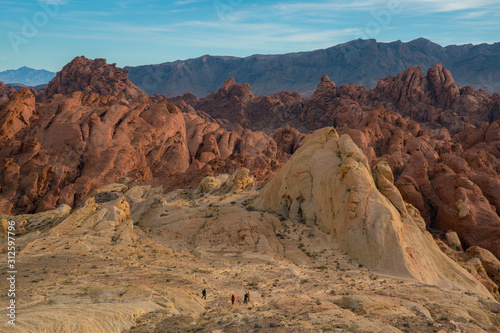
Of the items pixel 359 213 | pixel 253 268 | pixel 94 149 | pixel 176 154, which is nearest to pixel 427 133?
pixel 176 154

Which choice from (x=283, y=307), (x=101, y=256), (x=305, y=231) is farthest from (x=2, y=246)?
(x=305, y=231)

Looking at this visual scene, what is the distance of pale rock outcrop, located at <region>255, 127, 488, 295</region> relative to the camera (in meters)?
28.7

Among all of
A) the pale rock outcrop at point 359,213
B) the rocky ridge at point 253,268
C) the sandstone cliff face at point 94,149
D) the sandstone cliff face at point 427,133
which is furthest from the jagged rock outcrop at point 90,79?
the pale rock outcrop at point 359,213

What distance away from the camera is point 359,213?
3042 cm

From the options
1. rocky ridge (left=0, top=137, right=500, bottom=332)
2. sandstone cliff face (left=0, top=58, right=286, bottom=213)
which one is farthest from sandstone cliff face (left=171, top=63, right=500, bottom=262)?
sandstone cliff face (left=0, top=58, right=286, bottom=213)

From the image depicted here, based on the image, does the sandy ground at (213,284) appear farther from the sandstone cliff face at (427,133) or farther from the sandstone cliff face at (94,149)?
the sandstone cliff face at (94,149)

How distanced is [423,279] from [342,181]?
9.39 m

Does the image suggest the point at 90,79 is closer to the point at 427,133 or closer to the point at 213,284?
the point at 427,133

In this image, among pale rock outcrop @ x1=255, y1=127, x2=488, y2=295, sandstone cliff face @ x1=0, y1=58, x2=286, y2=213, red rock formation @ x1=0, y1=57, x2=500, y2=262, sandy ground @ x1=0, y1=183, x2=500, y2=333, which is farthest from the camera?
sandstone cliff face @ x1=0, y1=58, x2=286, y2=213

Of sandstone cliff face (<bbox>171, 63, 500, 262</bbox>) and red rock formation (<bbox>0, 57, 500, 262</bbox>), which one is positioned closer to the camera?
sandstone cliff face (<bbox>171, 63, 500, 262</bbox>)

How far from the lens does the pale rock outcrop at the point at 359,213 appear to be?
94.3ft

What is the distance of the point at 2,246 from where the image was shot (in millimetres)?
27438

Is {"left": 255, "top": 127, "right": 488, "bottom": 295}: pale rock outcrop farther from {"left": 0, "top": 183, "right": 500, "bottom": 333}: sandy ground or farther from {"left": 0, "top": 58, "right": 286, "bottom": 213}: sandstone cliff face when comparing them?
{"left": 0, "top": 58, "right": 286, "bottom": 213}: sandstone cliff face

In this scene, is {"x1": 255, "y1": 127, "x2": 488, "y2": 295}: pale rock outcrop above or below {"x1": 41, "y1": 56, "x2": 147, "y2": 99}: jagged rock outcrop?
below
